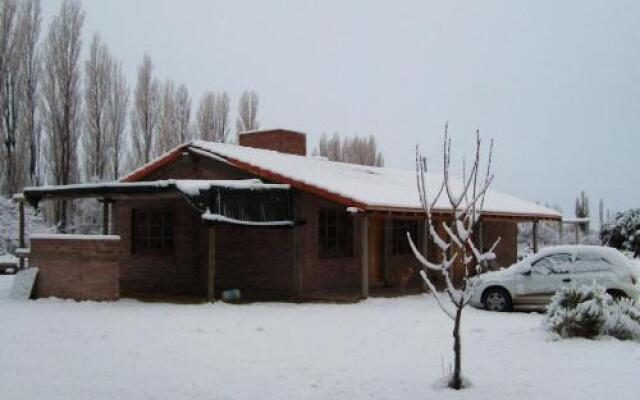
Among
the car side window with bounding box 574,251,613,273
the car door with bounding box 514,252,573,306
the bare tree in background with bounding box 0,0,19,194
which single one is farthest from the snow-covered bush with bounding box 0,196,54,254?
the car side window with bounding box 574,251,613,273

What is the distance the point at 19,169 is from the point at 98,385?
2605 cm

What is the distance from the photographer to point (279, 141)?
22922mm

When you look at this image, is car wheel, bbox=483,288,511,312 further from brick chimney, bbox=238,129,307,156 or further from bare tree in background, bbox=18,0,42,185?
bare tree in background, bbox=18,0,42,185

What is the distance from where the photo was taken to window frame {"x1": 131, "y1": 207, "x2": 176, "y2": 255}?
19.0 m

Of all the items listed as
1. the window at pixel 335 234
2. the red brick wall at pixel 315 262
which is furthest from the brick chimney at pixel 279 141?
the red brick wall at pixel 315 262

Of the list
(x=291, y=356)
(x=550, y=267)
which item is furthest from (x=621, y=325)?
(x=291, y=356)

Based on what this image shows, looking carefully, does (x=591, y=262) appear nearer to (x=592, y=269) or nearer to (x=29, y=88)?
(x=592, y=269)

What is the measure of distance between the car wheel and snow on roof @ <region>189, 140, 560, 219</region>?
291 cm

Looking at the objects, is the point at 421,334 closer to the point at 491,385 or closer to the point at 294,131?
the point at 491,385

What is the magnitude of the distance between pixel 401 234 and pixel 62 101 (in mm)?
17737

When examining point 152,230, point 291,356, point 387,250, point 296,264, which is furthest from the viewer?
point 387,250

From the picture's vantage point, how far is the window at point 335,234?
18.3 meters

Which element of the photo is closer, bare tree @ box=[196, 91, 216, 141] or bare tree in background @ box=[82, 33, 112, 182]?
bare tree in background @ box=[82, 33, 112, 182]

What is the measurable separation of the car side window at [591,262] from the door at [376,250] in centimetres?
680
